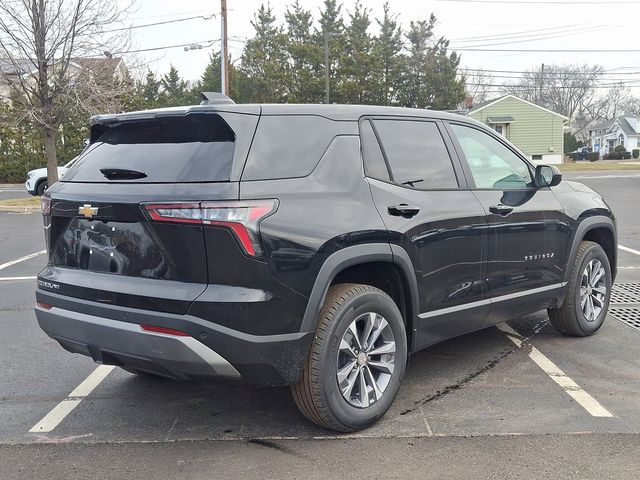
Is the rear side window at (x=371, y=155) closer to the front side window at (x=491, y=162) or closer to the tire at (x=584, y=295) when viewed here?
the front side window at (x=491, y=162)

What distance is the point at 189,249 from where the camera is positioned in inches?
123

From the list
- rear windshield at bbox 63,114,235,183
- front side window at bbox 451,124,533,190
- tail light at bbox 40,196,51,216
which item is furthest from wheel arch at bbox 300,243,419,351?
tail light at bbox 40,196,51,216

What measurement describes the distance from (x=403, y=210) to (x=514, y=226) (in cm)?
121

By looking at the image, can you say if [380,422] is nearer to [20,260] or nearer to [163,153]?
[163,153]

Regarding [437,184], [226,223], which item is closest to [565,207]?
[437,184]

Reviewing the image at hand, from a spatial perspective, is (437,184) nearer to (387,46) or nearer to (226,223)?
(226,223)

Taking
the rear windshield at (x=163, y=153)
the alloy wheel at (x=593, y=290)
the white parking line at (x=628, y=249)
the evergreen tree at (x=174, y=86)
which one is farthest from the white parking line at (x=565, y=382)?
the evergreen tree at (x=174, y=86)

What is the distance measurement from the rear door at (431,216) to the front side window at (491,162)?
0.22 meters

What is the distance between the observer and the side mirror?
194 inches

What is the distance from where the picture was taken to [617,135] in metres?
85.3

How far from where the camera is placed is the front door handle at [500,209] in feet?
14.6

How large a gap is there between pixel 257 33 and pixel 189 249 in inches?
2034

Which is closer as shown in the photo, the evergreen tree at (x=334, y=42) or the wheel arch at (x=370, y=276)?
the wheel arch at (x=370, y=276)

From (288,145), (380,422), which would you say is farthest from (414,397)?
(288,145)
